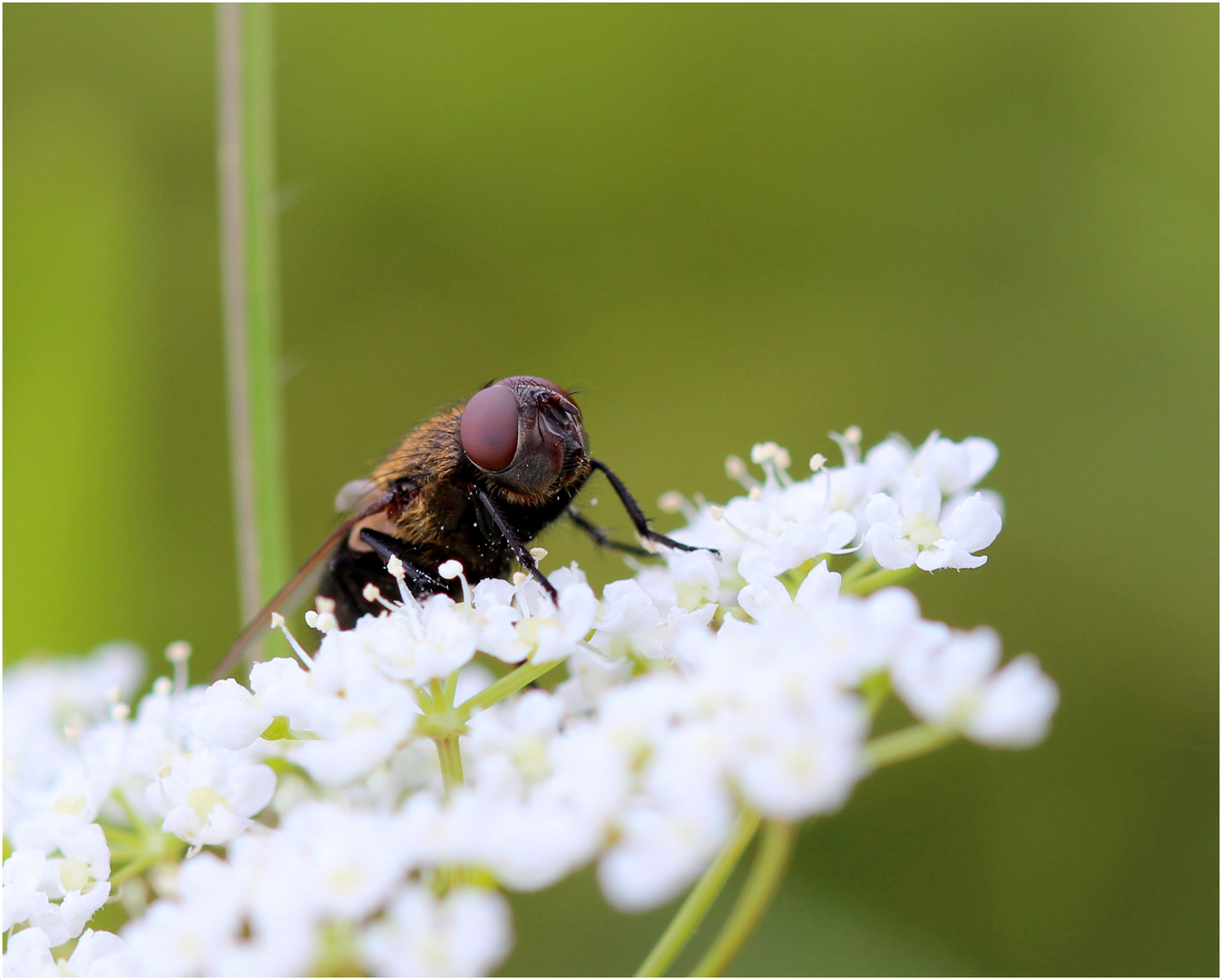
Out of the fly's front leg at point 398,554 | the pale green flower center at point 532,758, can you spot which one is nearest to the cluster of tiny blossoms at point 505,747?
the pale green flower center at point 532,758

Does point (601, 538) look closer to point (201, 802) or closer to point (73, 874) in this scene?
point (201, 802)

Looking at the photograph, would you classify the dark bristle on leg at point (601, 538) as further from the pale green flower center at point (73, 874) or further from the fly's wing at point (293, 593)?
the pale green flower center at point (73, 874)

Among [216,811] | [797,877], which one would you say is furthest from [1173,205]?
[216,811]

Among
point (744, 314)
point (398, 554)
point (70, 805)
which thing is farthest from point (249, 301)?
point (744, 314)

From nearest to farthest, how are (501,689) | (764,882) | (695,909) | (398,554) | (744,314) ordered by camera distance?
(764,882), (695,909), (501,689), (398,554), (744,314)

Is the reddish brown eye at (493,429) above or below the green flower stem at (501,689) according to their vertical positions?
above

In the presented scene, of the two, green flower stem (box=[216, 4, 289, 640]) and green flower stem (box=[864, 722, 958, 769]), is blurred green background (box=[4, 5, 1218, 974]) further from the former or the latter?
green flower stem (box=[864, 722, 958, 769])

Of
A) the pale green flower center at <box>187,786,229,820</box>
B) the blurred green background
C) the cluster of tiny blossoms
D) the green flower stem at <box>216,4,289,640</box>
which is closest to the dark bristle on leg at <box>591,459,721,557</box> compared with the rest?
the cluster of tiny blossoms
